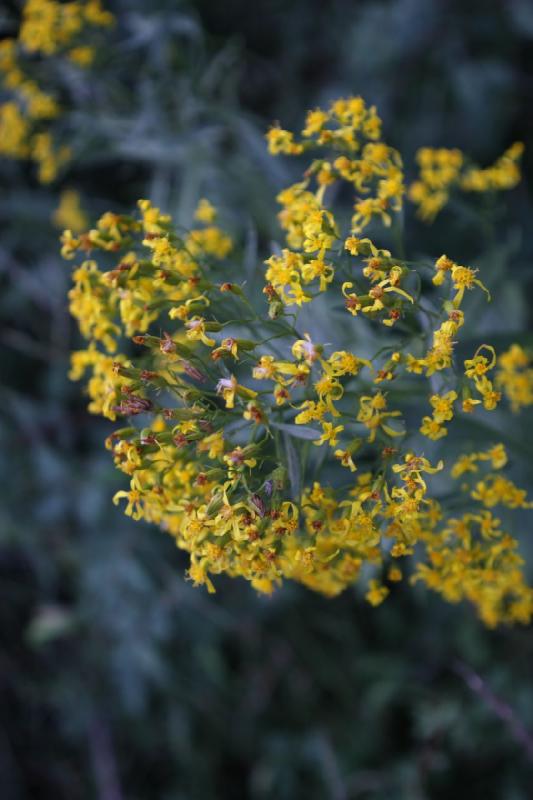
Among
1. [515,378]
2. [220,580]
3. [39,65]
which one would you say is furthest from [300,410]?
[39,65]

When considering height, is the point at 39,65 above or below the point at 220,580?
above

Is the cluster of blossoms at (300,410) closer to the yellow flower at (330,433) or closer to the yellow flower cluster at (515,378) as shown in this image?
the yellow flower at (330,433)

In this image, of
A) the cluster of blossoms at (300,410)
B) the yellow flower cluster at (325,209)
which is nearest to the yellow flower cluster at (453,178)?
the yellow flower cluster at (325,209)

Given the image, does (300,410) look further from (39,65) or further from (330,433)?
(39,65)

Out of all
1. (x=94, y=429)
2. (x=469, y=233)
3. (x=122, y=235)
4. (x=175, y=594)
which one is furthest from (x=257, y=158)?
(x=175, y=594)

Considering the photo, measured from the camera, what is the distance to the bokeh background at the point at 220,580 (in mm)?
4652

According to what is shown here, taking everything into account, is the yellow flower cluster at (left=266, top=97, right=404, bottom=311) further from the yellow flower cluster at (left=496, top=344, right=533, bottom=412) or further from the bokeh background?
the bokeh background

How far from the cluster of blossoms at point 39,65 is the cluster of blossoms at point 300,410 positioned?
2.10m

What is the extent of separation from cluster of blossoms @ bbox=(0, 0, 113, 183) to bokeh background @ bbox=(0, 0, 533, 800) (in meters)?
0.16

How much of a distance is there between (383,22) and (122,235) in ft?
11.0

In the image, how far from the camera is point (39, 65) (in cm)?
505

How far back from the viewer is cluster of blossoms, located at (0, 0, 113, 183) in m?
4.44

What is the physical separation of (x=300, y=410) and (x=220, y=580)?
9.81 feet

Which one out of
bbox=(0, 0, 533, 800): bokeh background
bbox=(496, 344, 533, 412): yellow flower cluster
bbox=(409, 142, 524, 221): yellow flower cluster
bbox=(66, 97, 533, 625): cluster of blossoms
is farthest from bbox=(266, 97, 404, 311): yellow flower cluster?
bbox=(0, 0, 533, 800): bokeh background
